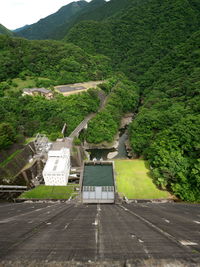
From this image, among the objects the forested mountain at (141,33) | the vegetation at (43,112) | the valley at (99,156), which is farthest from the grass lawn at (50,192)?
the forested mountain at (141,33)

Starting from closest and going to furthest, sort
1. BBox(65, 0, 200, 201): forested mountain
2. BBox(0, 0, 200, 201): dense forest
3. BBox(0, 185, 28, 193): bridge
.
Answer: BBox(0, 185, 28, 193): bridge → BBox(65, 0, 200, 201): forested mountain → BBox(0, 0, 200, 201): dense forest

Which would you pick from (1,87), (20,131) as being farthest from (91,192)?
(1,87)

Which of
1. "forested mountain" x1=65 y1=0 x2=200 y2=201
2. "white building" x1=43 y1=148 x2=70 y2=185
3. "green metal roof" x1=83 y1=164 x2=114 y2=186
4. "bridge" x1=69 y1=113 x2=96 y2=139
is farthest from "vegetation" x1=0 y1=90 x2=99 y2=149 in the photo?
"green metal roof" x1=83 y1=164 x2=114 y2=186

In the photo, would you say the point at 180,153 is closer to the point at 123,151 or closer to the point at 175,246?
the point at 123,151

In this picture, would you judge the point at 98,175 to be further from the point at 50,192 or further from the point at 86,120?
the point at 86,120

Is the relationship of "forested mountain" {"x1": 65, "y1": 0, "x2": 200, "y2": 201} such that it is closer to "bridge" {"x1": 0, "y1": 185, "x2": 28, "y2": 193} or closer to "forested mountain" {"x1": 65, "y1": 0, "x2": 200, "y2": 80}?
"forested mountain" {"x1": 65, "y1": 0, "x2": 200, "y2": 80}

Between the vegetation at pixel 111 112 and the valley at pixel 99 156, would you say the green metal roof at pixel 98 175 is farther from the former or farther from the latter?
the vegetation at pixel 111 112
